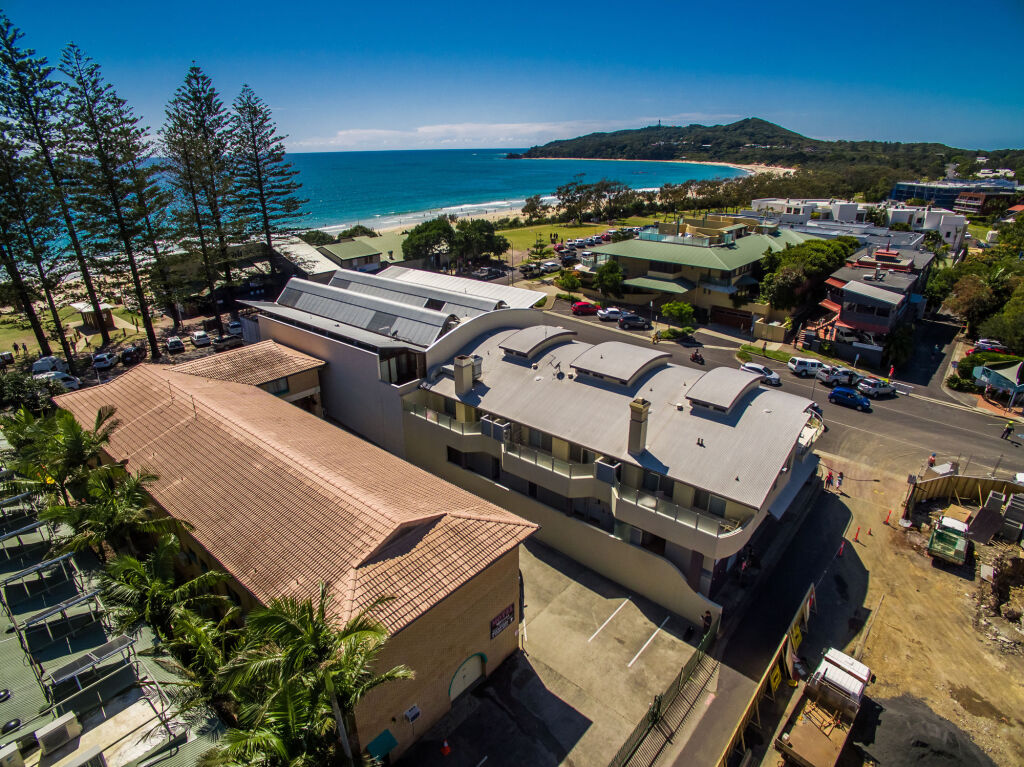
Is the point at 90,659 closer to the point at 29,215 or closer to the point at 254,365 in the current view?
the point at 254,365

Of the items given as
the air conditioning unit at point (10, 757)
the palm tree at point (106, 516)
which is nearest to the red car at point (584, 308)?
the palm tree at point (106, 516)

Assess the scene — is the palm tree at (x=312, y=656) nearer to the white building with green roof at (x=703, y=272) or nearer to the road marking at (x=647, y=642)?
the road marking at (x=647, y=642)

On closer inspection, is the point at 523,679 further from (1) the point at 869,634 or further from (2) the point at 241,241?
(2) the point at 241,241

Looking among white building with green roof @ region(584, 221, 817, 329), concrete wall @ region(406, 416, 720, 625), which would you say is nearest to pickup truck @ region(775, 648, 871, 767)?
concrete wall @ region(406, 416, 720, 625)

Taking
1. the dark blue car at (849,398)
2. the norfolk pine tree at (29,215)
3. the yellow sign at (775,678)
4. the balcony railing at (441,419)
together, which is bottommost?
the yellow sign at (775,678)

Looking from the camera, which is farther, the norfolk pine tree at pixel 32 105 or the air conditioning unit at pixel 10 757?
the norfolk pine tree at pixel 32 105

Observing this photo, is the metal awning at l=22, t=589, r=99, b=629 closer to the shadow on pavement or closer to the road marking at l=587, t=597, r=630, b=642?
the shadow on pavement

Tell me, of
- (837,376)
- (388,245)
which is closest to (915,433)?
(837,376)
